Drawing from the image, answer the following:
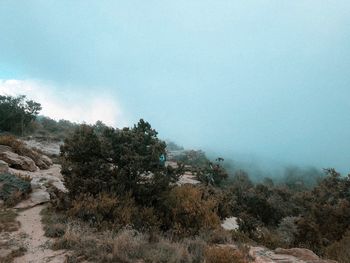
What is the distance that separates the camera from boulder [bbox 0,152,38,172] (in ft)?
68.9

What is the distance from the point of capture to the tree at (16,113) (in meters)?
47.9

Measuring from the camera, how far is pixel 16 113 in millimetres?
49094

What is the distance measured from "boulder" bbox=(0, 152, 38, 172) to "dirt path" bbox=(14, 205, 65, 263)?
24.9ft

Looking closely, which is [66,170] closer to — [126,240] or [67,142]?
[67,142]

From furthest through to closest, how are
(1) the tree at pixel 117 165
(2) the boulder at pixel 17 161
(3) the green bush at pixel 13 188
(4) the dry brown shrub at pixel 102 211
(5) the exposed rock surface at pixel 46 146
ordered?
(5) the exposed rock surface at pixel 46 146, (2) the boulder at pixel 17 161, (1) the tree at pixel 117 165, (3) the green bush at pixel 13 188, (4) the dry brown shrub at pixel 102 211

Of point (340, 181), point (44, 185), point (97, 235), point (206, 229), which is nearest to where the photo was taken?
point (97, 235)

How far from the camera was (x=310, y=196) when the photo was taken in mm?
28609

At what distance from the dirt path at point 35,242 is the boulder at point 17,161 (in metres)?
7.59

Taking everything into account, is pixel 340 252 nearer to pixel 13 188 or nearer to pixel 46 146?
pixel 13 188

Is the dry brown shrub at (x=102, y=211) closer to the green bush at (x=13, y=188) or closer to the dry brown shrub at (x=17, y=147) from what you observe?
the green bush at (x=13, y=188)

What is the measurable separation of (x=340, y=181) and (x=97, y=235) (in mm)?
22981

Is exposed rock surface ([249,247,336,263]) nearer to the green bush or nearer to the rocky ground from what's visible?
the rocky ground

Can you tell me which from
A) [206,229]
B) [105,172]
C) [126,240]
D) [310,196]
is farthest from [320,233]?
[126,240]

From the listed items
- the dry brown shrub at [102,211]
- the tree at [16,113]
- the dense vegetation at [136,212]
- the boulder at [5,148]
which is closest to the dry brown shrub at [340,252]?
the dense vegetation at [136,212]
